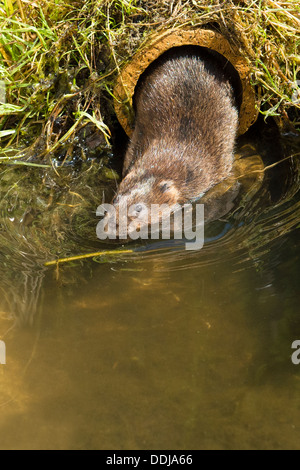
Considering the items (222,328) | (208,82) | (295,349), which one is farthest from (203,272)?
(208,82)

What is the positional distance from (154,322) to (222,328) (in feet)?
1.27

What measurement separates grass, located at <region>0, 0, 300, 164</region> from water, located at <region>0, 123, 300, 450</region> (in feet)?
4.60

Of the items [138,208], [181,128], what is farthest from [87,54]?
[138,208]

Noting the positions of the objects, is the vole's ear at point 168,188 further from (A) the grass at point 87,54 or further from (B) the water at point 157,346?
(B) the water at point 157,346

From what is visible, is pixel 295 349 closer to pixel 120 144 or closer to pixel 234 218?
pixel 234 218

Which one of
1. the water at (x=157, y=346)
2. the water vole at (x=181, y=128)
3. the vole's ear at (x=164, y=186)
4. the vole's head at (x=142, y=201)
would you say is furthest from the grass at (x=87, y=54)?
the water at (x=157, y=346)

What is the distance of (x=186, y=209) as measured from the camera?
15.0ft

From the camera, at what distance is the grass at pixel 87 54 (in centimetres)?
443

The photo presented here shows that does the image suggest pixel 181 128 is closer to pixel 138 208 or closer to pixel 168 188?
pixel 168 188

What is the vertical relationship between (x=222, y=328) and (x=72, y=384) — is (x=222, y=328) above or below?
above

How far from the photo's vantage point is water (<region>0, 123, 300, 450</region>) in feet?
8.23

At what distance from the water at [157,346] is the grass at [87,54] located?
55.2 inches

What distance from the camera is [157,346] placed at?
9.62 ft

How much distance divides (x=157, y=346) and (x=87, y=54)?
9.31ft
